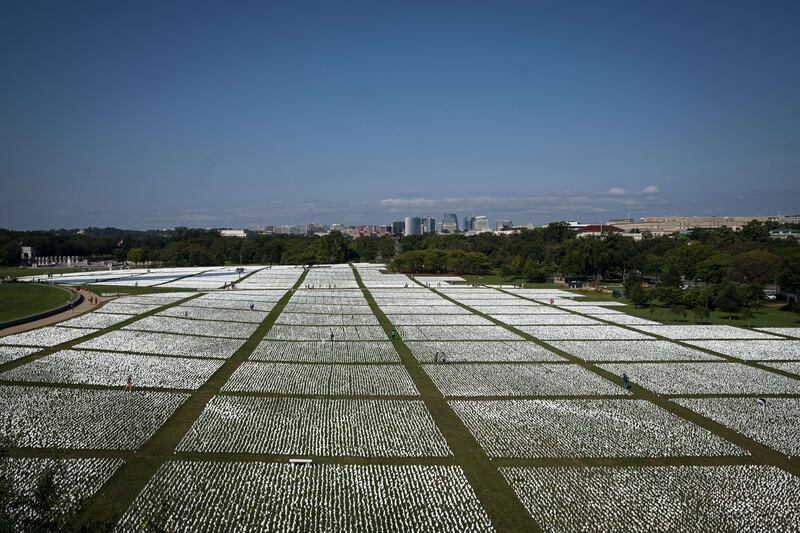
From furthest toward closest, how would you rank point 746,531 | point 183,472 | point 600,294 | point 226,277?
point 226,277 < point 600,294 < point 183,472 < point 746,531

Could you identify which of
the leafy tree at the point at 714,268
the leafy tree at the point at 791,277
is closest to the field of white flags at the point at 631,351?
the leafy tree at the point at 791,277

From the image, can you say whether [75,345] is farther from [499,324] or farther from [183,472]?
[499,324]

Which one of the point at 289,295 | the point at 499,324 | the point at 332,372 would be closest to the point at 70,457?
the point at 332,372

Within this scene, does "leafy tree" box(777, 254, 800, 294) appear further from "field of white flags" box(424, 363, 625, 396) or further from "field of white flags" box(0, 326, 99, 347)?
"field of white flags" box(0, 326, 99, 347)

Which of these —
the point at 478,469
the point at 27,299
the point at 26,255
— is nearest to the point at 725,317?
the point at 478,469

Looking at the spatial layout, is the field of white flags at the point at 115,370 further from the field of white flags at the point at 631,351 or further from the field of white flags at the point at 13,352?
the field of white flags at the point at 631,351

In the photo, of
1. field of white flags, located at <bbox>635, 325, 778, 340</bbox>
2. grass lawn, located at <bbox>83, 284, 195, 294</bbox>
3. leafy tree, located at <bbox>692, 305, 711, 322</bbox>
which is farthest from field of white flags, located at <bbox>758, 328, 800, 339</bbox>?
grass lawn, located at <bbox>83, 284, 195, 294</bbox>

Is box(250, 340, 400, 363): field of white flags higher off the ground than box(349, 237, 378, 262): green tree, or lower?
lower
